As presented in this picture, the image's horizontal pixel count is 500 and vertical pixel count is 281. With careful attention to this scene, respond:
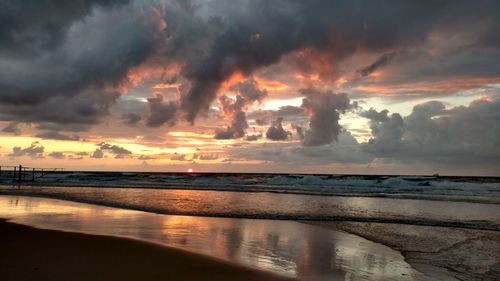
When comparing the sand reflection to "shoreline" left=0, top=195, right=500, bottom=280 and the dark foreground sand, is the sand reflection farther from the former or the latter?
the dark foreground sand

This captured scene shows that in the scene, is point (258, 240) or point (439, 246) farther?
point (439, 246)

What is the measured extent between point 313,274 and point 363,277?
1046 mm

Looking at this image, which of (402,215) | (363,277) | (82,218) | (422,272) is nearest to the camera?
(363,277)

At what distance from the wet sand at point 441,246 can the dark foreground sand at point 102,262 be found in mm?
4531

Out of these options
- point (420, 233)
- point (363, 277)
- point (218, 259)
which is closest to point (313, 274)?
point (363, 277)

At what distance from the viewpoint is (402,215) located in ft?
67.4

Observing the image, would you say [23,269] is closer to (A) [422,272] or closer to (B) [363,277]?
(B) [363,277]

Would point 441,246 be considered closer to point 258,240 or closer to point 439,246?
point 439,246

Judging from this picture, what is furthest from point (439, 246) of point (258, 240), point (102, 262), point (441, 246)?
point (102, 262)

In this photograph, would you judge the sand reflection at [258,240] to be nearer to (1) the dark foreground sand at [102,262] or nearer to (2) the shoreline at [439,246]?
(2) the shoreline at [439,246]

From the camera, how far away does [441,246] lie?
12133 millimetres

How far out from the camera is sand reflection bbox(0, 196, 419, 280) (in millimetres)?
8594

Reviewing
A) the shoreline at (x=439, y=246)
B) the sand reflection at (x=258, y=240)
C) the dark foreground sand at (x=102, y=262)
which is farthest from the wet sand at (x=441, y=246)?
the dark foreground sand at (x=102, y=262)

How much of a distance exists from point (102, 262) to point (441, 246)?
10231 mm
